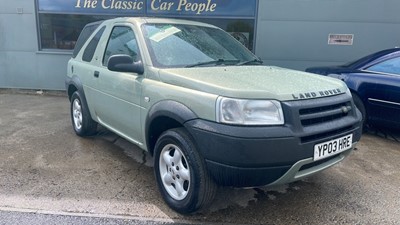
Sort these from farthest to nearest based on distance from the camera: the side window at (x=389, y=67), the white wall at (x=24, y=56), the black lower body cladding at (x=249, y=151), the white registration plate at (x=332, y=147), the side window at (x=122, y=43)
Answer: the white wall at (x=24, y=56)
the side window at (x=389, y=67)
the side window at (x=122, y=43)
the white registration plate at (x=332, y=147)
the black lower body cladding at (x=249, y=151)

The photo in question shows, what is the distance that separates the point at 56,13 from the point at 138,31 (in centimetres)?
583

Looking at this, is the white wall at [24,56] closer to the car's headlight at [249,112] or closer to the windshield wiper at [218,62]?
the windshield wiper at [218,62]

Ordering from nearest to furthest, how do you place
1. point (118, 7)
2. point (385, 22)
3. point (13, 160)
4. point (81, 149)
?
point (13, 160) → point (81, 149) → point (385, 22) → point (118, 7)

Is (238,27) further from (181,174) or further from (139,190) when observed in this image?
(181,174)

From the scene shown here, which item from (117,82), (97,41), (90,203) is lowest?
(90,203)

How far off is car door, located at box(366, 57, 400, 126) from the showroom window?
3413 millimetres

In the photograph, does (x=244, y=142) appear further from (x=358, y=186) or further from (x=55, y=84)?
(x=55, y=84)

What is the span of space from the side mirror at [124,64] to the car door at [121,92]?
103mm

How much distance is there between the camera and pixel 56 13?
8.56m

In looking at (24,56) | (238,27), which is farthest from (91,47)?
(24,56)

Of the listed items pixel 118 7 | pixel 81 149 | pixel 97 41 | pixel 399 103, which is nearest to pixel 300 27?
pixel 399 103

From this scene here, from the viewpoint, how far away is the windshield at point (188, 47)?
3.49m

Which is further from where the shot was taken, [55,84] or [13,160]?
[55,84]

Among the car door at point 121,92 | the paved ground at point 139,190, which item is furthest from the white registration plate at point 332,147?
the car door at point 121,92
